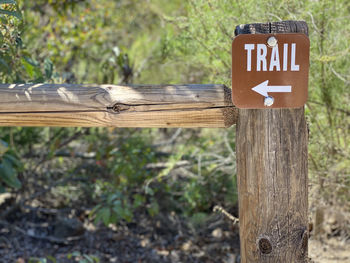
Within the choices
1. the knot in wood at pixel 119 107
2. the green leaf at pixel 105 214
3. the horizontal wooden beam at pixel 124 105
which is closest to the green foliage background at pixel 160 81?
the green leaf at pixel 105 214

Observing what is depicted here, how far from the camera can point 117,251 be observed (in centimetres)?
344

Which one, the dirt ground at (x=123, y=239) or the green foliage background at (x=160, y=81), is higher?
the green foliage background at (x=160, y=81)

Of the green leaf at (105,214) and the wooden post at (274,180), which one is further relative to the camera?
the green leaf at (105,214)

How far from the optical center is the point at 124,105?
157 centimetres

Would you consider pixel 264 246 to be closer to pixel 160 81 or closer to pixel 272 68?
pixel 272 68

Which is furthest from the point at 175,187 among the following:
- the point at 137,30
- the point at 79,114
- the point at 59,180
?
the point at 137,30

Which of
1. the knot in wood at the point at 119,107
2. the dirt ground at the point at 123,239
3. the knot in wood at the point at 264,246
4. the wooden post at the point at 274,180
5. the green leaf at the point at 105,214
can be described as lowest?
the dirt ground at the point at 123,239

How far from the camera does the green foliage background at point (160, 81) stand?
2.55 meters

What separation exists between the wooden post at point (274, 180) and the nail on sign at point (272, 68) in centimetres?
5

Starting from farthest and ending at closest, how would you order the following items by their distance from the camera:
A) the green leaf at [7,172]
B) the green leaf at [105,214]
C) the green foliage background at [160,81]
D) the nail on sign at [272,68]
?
the green leaf at [105,214] < the green leaf at [7,172] < the green foliage background at [160,81] < the nail on sign at [272,68]

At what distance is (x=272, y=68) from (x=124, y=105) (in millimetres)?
553

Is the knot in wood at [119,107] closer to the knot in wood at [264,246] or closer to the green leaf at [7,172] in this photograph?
the knot in wood at [264,246]

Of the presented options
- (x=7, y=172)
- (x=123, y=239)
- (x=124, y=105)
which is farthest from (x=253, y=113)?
(x=123, y=239)

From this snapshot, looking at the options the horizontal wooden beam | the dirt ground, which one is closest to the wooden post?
the horizontal wooden beam
